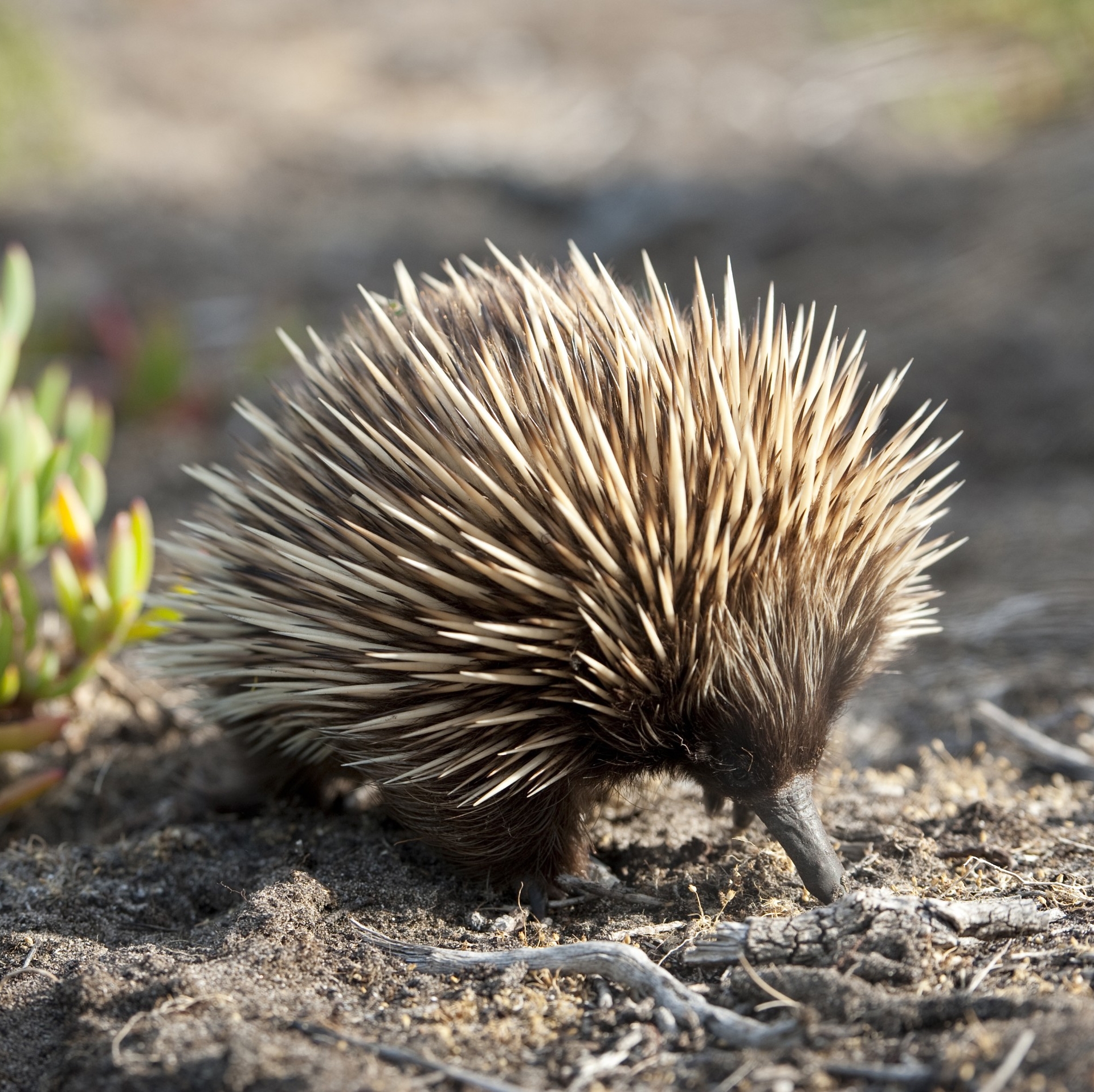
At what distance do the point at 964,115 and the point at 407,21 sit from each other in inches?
382

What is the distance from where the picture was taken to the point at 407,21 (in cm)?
1638

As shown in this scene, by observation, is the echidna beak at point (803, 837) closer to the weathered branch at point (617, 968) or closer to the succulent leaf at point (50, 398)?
the weathered branch at point (617, 968)

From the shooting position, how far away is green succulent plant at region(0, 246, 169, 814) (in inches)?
140

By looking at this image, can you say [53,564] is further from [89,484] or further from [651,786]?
[651,786]

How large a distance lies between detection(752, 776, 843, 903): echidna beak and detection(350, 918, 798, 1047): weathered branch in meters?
0.38

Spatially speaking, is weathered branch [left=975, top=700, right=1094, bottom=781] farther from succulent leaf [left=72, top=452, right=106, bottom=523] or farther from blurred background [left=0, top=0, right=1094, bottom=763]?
succulent leaf [left=72, top=452, right=106, bottom=523]

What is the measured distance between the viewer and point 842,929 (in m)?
2.44

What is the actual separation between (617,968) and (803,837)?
497mm

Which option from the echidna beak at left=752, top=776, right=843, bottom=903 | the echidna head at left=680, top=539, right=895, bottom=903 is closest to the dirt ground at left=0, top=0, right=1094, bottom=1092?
the echidna beak at left=752, top=776, right=843, bottom=903

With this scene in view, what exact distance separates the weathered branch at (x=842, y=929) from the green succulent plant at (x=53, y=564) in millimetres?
1953

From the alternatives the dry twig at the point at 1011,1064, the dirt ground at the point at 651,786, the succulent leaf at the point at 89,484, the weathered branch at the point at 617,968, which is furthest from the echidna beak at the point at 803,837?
the succulent leaf at the point at 89,484

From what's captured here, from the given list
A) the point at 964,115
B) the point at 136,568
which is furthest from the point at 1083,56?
the point at 136,568

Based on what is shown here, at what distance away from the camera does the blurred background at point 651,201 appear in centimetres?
567

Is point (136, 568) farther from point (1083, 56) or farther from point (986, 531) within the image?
point (1083, 56)
